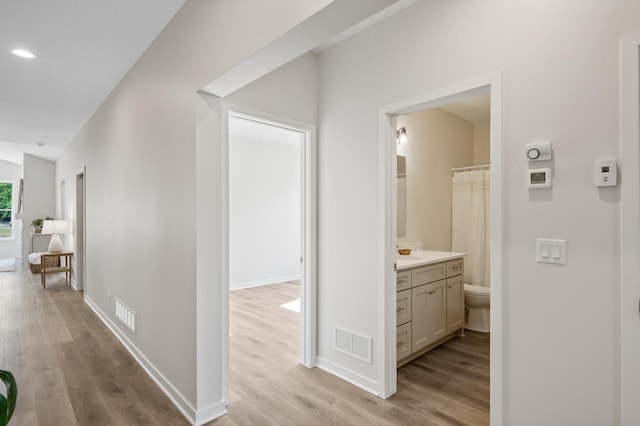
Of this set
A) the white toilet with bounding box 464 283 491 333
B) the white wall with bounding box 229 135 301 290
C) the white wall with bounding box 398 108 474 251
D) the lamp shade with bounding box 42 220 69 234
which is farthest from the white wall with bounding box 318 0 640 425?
the lamp shade with bounding box 42 220 69 234

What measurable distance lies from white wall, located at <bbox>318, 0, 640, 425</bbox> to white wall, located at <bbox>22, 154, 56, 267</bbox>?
392 inches

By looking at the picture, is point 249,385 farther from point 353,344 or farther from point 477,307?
point 477,307

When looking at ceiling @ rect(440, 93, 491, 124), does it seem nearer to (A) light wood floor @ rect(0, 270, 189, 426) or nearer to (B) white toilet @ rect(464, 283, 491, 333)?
(B) white toilet @ rect(464, 283, 491, 333)

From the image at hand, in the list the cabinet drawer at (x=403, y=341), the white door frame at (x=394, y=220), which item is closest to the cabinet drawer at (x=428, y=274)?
the cabinet drawer at (x=403, y=341)

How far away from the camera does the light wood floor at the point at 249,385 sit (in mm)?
2225

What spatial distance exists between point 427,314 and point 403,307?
42 cm

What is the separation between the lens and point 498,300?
1.82 m

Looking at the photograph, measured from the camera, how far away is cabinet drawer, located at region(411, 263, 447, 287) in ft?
9.82

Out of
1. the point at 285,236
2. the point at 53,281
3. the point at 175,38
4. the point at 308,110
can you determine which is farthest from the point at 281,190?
the point at 53,281

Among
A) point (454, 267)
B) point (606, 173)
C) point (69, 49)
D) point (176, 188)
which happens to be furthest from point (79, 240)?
point (606, 173)

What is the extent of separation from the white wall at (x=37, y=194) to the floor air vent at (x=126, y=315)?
6833mm

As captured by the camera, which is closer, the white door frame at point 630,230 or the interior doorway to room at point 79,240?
the white door frame at point 630,230

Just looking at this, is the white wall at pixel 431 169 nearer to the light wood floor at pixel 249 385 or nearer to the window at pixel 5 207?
the light wood floor at pixel 249 385

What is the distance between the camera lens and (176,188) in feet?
7.93
